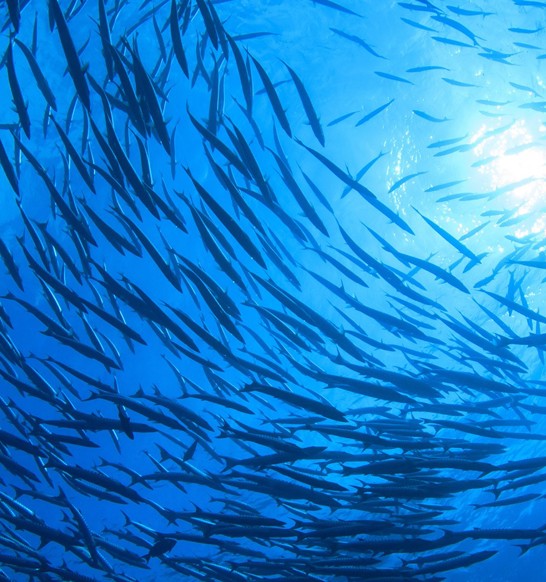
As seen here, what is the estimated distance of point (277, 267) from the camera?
622cm

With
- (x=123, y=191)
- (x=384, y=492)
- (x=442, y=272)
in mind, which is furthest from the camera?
(x=442, y=272)

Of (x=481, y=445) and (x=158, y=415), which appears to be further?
(x=481, y=445)

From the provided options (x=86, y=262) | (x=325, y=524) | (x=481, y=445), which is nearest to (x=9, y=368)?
(x=86, y=262)

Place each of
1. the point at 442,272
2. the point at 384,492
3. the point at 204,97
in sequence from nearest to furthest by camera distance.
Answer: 1. the point at 384,492
2. the point at 442,272
3. the point at 204,97

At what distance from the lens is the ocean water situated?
481 centimetres

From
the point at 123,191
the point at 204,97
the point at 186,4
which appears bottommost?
the point at 123,191

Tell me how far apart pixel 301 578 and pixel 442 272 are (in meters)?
4.38

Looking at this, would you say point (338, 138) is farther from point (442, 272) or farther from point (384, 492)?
point (384, 492)

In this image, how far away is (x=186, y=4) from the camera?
4.86 metres

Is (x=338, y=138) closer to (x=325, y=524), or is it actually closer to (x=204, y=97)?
(x=204, y=97)

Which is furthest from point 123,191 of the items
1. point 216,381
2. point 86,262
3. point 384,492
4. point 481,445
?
point 481,445

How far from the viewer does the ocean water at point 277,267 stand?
189 inches

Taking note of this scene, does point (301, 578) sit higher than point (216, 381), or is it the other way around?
point (216, 381)

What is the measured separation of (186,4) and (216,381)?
177 inches
